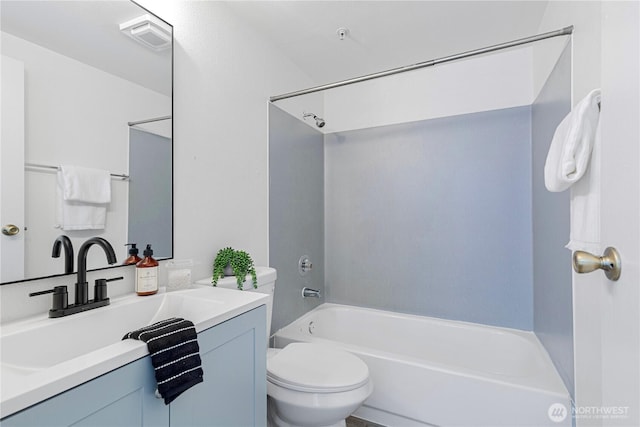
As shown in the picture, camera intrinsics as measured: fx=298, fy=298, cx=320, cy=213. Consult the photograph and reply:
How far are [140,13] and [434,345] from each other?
2614mm

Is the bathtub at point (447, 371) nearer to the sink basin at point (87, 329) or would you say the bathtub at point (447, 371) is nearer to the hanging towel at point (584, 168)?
the hanging towel at point (584, 168)

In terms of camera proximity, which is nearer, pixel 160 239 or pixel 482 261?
pixel 160 239

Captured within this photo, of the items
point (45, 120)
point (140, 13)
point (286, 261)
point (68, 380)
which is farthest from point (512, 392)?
point (140, 13)

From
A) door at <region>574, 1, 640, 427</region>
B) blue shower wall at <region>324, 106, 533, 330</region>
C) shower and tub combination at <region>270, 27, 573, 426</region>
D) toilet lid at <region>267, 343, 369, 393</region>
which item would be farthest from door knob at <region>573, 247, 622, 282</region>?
blue shower wall at <region>324, 106, 533, 330</region>

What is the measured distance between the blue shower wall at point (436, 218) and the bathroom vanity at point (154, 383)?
5.11 ft

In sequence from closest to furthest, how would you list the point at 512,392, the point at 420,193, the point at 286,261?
the point at 512,392, the point at 286,261, the point at 420,193

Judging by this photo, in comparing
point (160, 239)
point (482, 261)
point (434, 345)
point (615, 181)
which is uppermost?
point (615, 181)

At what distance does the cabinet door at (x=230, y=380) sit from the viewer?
85cm

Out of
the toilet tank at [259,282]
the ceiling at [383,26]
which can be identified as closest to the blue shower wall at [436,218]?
the ceiling at [383,26]

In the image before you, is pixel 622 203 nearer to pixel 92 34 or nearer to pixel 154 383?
pixel 154 383

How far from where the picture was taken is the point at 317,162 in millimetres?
2596

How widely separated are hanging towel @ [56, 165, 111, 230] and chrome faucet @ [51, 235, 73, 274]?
5 cm

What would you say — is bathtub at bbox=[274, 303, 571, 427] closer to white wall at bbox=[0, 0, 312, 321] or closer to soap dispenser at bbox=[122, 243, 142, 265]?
white wall at bbox=[0, 0, 312, 321]

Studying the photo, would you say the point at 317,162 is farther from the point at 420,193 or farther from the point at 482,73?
the point at 482,73
